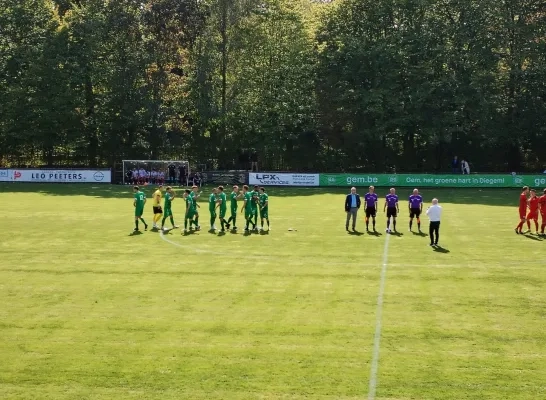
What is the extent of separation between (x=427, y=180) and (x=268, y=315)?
3952 cm

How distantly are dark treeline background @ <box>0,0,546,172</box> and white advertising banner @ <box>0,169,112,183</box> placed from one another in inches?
275

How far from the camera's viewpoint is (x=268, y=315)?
50.3 ft

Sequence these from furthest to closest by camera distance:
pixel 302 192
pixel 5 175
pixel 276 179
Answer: pixel 5 175, pixel 276 179, pixel 302 192

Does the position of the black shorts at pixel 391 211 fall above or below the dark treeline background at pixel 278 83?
below

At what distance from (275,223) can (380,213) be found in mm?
6556

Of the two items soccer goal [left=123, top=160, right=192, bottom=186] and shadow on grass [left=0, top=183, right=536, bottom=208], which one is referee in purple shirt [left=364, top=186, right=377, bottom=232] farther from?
soccer goal [left=123, top=160, right=192, bottom=186]

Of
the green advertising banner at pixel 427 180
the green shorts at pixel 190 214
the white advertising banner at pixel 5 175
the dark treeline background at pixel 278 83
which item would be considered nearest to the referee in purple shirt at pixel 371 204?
the green shorts at pixel 190 214

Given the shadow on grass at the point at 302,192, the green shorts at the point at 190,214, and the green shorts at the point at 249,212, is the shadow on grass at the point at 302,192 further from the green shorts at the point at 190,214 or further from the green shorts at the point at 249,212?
the green shorts at the point at 190,214

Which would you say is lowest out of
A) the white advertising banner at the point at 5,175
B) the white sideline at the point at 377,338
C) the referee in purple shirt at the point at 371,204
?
the white sideline at the point at 377,338

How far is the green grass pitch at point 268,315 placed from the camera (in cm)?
1149

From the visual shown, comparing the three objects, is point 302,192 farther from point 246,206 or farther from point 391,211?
point 391,211

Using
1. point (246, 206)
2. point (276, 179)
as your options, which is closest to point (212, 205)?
point (246, 206)

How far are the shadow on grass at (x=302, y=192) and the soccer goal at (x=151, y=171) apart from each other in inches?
73.0

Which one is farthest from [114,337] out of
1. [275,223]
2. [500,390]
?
[275,223]
